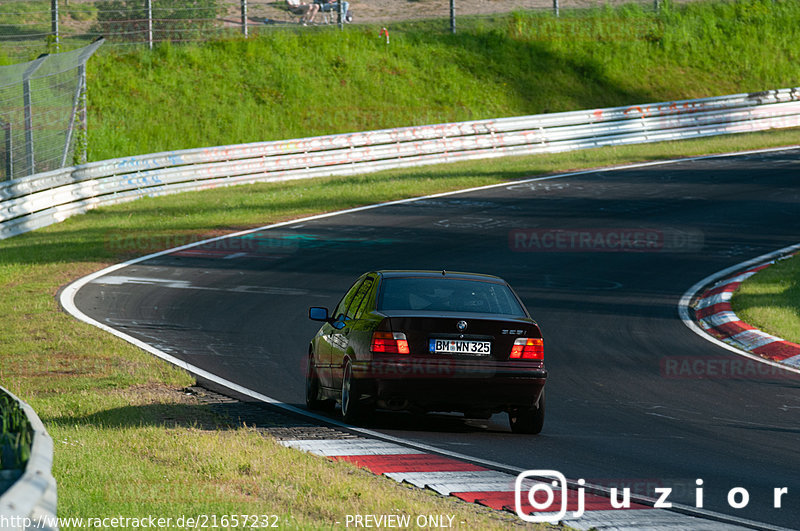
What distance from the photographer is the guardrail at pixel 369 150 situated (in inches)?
977

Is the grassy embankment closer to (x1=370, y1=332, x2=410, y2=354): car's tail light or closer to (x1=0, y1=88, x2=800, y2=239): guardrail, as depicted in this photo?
(x1=0, y1=88, x2=800, y2=239): guardrail

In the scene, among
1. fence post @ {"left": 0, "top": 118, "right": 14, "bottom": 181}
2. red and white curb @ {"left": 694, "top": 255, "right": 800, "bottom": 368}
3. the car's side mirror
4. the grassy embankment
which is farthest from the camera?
fence post @ {"left": 0, "top": 118, "right": 14, "bottom": 181}

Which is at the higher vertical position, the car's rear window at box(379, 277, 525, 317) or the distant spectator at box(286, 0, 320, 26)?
the distant spectator at box(286, 0, 320, 26)

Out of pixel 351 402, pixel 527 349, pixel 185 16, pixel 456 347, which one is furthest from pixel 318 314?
pixel 185 16

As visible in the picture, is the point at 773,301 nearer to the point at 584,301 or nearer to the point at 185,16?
the point at 584,301

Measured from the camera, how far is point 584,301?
1678cm

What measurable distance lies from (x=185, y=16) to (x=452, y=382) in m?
39.0

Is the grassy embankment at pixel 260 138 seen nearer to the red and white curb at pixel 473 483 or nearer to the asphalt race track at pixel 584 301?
the red and white curb at pixel 473 483

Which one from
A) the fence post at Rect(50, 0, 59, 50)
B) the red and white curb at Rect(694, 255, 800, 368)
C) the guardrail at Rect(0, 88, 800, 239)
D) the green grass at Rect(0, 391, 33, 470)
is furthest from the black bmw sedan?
the fence post at Rect(50, 0, 59, 50)

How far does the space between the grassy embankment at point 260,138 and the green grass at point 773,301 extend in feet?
25.9

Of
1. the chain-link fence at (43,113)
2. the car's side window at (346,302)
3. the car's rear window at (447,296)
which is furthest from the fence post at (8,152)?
the car's rear window at (447,296)

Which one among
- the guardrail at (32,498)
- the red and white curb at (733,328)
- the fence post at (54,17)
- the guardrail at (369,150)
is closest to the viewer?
the guardrail at (32,498)

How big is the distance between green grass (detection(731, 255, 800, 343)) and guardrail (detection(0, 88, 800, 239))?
14.7 m

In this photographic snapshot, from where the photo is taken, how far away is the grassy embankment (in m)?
6.97
